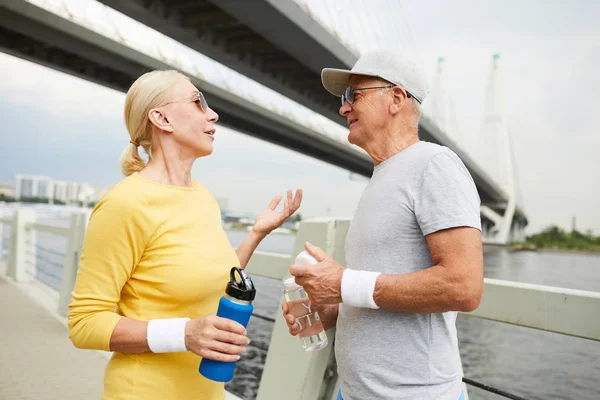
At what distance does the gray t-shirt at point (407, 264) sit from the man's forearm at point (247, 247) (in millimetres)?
430

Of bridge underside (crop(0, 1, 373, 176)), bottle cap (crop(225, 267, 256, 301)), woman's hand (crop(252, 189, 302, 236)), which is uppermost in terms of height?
bridge underside (crop(0, 1, 373, 176))

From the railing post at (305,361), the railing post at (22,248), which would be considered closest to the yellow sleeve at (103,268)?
the railing post at (305,361)

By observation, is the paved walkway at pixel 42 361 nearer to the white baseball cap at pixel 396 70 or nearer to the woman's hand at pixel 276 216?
the woman's hand at pixel 276 216

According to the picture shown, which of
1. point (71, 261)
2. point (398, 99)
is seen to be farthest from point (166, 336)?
point (71, 261)

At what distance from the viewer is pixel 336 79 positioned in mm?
1541

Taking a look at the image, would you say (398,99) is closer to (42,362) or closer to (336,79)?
(336,79)

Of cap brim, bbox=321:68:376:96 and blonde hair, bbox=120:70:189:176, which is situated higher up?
cap brim, bbox=321:68:376:96

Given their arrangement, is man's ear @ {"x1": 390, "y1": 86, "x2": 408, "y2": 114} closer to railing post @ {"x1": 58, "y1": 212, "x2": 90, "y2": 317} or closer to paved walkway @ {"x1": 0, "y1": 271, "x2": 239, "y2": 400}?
paved walkway @ {"x1": 0, "y1": 271, "x2": 239, "y2": 400}

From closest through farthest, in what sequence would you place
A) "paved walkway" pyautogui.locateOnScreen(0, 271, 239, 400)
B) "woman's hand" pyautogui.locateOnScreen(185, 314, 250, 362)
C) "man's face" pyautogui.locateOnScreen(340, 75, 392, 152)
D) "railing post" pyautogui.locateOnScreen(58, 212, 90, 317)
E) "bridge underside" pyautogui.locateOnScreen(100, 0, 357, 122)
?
"woman's hand" pyautogui.locateOnScreen(185, 314, 250, 362) < "man's face" pyautogui.locateOnScreen(340, 75, 392, 152) < "paved walkway" pyautogui.locateOnScreen(0, 271, 239, 400) < "railing post" pyautogui.locateOnScreen(58, 212, 90, 317) < "bridge underside" pyautogui.locateOnScreen(100, 0, 357, 122)

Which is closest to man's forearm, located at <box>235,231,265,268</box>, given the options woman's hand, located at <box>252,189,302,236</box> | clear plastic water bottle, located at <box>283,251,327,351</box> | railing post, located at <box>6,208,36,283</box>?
woman's hand, located at <box>252,189,302,236</box>

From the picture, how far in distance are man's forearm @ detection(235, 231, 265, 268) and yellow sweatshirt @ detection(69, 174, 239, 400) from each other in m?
0.31

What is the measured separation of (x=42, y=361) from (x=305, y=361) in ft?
7.89

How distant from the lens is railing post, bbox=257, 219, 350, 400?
1756mm

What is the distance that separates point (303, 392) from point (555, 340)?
15.0 m
